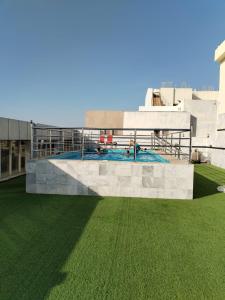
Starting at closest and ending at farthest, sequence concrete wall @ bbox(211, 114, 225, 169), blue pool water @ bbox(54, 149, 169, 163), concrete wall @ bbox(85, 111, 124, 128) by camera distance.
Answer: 1. blue pool water @ bbox(54, 149, 169, 163)
2. concrete wall @ bbox(211, 114, 225, 169)
3. concrete wall @ bbox(85, 111, 124, 128)

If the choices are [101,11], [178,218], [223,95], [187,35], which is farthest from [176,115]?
[178,218]

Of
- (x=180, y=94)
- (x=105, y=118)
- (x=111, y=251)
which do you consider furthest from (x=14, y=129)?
(x=180, y=94)

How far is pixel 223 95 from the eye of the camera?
1991 cm

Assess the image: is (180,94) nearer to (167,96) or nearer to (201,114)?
(167,96)

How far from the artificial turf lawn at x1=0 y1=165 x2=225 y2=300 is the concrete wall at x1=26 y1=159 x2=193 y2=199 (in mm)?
742

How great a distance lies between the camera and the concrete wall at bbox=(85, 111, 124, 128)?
30406 millimetres

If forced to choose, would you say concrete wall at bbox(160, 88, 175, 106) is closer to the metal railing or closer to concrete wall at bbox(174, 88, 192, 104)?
concrete wall at bbox(174, 88, 192, 104)

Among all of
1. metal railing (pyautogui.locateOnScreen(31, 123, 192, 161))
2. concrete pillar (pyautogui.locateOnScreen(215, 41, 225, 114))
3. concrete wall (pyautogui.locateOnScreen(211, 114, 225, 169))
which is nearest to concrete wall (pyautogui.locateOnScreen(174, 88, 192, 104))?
concrete pillar (pyautogui.locateOnScreen(215, 41, 225, 114))

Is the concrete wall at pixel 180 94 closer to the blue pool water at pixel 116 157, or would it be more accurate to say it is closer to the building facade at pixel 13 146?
the blue pool water at pixel 116 157

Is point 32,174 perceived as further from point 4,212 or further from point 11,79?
point 11,79

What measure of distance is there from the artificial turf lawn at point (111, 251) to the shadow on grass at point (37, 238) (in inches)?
0.4

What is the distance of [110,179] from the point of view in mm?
5809

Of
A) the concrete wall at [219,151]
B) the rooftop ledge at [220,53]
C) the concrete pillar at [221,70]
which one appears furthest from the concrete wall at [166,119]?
the concrete wall at [219,151]

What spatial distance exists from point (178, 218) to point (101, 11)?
14112mm
